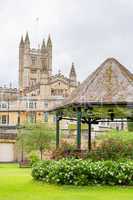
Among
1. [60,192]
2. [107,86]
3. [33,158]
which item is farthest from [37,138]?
[60,192]

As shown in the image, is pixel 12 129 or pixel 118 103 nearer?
pixel 118 103

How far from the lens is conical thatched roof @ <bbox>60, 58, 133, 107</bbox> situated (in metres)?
23.2

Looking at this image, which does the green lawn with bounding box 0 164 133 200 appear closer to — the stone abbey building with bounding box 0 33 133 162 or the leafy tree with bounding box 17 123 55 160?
the stone abbey building with bounding box 0 33 133 162

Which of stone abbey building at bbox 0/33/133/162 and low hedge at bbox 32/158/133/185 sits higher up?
stone abbey building at bbox 0/33/133/162

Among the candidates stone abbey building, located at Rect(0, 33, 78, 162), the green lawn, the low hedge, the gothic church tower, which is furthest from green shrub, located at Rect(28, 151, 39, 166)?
the gothic church tower

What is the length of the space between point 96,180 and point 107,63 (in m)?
6.45

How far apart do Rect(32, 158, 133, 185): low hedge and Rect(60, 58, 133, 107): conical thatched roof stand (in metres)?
2.98

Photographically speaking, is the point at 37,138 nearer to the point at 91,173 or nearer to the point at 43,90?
the point at 91,173

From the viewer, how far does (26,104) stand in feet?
335

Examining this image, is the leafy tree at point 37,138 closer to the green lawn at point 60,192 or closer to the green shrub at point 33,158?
the green shrub at point 33,158

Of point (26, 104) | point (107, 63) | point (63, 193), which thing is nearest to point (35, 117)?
point (26, 104)

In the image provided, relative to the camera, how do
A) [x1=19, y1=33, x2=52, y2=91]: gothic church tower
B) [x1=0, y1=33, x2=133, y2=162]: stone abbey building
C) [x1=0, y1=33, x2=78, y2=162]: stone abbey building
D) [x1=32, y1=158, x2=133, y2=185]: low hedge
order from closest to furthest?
[x1=32, y1=158, x2=133, y2=185]: low hedge, [x1=0, y1=33, x2=133, y2=162]: stone abbey building, [x1=0, y1=33, x2=78, y2=162]: stone abbey building, [x1=19, y1=33, x2=52, y2=91]: gothic church tower

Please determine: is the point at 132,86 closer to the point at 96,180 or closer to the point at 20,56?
the point at 96,180

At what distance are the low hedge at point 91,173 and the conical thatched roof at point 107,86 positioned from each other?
9.76 feet
